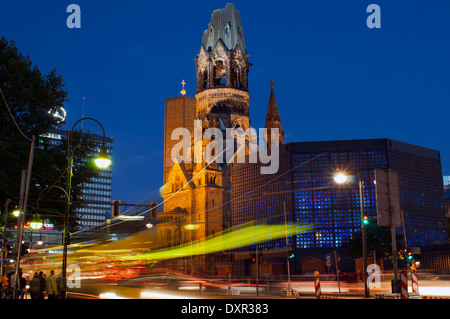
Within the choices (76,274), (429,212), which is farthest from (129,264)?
(429,212)

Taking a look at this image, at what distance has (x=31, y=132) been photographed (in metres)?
30.8

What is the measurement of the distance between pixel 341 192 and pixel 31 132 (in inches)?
1915

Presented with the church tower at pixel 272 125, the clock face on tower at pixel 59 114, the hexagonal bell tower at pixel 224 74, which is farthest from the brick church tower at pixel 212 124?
the clock face on tower at pixel 59 114

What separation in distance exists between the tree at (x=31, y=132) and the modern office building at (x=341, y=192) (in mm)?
41690

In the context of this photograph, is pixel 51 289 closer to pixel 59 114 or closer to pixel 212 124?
pixel 59 114

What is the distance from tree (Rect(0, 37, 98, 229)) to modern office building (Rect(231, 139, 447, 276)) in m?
41.7

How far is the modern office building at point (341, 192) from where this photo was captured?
227 ft

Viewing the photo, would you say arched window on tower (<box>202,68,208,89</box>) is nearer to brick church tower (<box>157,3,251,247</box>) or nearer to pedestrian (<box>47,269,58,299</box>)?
brick church tower (<box>157,3,251,247</box>)

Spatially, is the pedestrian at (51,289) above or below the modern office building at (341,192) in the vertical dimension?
below

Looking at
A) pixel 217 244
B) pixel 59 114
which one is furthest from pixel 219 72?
pixel 59 114

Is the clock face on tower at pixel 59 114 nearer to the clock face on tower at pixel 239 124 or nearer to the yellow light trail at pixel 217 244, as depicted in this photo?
the yellow light trail at pixel 217 244

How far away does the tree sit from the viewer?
2875 cm

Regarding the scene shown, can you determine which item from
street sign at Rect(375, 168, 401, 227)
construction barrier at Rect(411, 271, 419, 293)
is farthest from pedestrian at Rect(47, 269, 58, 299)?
construction barrier at Rect(411, 271, 419, 293)
